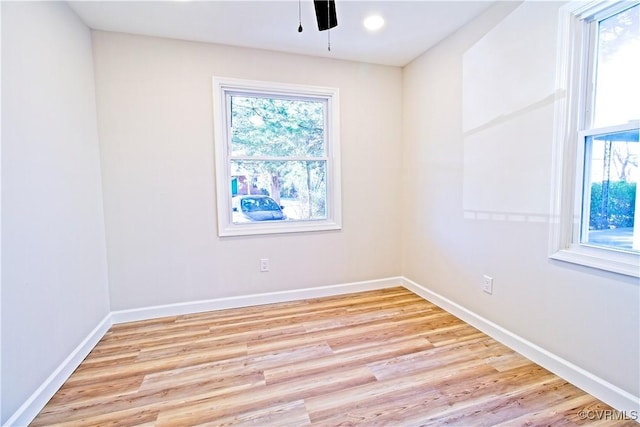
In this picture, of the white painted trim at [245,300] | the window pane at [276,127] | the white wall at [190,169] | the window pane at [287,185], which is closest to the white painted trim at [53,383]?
the white painted trim at [245,300]

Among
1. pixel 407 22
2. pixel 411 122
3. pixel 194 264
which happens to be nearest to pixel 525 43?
pixel 407 22

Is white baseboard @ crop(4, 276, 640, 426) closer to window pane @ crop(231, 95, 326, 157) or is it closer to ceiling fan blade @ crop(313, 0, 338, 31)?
window pane @ crop(231, 95, 326, 157)

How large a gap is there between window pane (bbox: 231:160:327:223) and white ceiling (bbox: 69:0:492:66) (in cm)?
107

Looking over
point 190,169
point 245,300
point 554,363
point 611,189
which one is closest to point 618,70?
point 611,189

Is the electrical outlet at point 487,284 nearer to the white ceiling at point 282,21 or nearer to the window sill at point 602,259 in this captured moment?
the window sill at point 602,259

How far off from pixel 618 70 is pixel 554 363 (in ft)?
5.52

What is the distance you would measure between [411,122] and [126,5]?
257 centimetres

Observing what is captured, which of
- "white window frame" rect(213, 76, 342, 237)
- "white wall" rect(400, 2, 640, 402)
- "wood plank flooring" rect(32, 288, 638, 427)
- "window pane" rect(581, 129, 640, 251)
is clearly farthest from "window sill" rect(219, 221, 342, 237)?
"window pane" rect(581, 129, 640, 251)

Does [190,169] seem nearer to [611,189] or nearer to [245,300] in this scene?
[245,300]

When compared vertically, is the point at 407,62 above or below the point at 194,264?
above

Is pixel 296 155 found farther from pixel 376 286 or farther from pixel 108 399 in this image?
pixel 108 399

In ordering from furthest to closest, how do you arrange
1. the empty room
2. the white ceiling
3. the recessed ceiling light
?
the recessed ceiling light
the white ceiling
the empty room

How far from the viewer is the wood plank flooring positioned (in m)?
1.53

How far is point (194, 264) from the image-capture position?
2.75 meters
